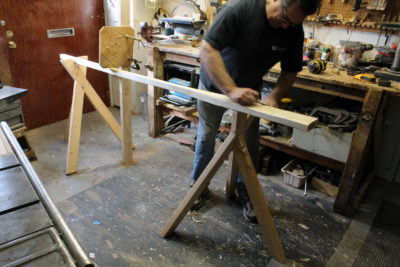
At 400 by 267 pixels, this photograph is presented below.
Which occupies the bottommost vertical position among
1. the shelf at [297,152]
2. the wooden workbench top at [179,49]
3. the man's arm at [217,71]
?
the shelf at [297,152]

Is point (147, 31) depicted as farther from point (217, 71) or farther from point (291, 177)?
point (291, 177)

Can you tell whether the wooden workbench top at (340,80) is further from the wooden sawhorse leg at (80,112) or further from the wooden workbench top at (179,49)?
the wooden sawhorse leg at (80,112)

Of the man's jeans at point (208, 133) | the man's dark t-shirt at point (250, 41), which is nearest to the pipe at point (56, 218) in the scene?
the man's dark t-shirt at point (250, 41)

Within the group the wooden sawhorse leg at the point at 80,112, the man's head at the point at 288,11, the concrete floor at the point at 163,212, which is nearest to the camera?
the man's head at the point at 288,11

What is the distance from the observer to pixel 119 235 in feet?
5.79

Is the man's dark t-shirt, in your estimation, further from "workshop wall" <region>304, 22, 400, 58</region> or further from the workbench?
"workshop wall" <region>304, 22, 400, 58</region>

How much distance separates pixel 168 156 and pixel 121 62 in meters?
0.90

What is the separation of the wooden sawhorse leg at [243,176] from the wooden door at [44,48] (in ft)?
6.96

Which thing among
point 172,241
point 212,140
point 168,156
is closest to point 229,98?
point 212,140

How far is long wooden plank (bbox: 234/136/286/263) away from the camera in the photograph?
1.48 m

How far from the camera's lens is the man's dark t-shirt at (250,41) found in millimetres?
1395

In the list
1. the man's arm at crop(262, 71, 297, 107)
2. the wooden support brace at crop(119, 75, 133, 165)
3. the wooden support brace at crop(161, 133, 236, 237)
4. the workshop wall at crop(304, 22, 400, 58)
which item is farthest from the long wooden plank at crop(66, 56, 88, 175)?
the workshop wall at crop(304, 22, 400, 58)

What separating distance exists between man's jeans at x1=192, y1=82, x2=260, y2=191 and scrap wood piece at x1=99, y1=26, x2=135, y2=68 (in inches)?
26.7

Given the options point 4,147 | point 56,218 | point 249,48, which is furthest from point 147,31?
point 56,218
